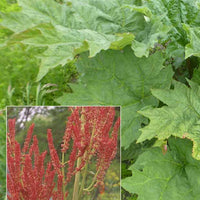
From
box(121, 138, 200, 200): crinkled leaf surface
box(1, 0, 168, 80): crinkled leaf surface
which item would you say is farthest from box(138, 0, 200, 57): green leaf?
box(121, 138, 200, 200): crinkled leaf surface

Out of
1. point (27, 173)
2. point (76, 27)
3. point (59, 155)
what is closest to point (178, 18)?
point (76, 27)

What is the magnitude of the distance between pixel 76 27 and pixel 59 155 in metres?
0.62

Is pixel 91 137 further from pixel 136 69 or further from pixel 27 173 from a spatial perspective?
pixel 136 69

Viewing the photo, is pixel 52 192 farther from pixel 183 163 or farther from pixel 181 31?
pixel 181 31

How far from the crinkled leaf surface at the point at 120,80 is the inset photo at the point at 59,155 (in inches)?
10.9

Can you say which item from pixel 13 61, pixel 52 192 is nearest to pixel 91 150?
pixel 52 192

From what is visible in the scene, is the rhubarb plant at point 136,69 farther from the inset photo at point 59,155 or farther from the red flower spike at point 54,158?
the red flower spike at point 54,158

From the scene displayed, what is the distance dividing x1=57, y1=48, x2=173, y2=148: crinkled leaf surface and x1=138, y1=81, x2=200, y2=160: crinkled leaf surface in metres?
0.15

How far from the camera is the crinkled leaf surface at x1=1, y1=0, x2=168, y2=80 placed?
122cm

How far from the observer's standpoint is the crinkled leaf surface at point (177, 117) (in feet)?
4.04

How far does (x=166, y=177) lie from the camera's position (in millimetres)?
1402

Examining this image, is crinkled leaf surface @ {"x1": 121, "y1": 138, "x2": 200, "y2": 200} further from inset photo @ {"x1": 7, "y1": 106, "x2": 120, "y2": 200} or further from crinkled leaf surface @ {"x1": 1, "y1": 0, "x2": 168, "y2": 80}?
crinkled leaf surface @ {"x1": 1, "y1": 0, "x2": 168, "y2": 80}

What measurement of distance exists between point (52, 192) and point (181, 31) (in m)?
1.03

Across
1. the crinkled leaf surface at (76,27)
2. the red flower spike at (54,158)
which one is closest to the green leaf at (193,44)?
the crinkled leaf surface at (76,27)
